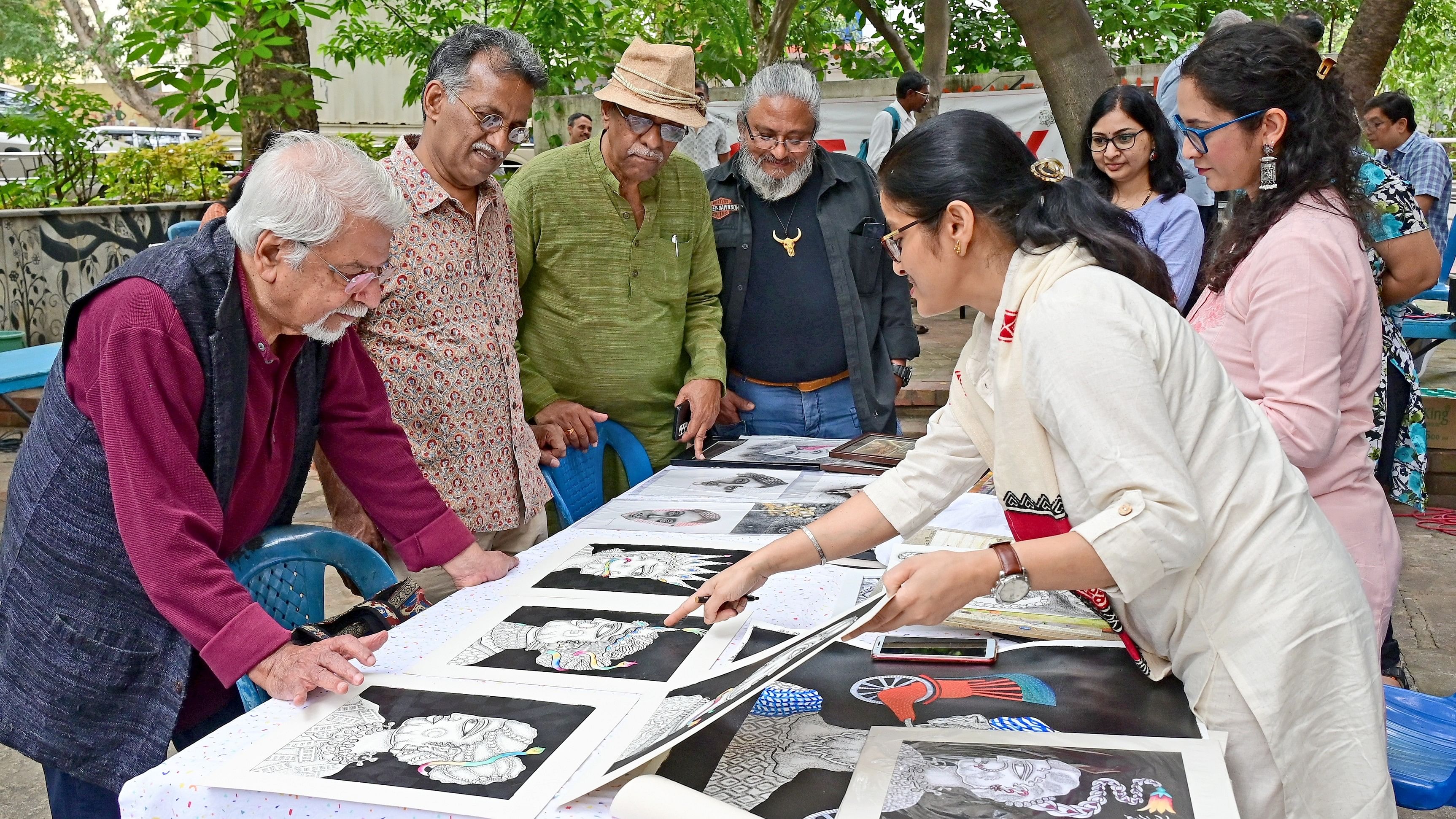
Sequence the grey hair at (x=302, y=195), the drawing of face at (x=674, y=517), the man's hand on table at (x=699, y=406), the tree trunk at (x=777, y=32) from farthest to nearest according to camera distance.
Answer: the tree trunk at (x=777, y=32), the man's hand on table at (x=699, y=406), the drawing of face at (x=674, y=517), the grey hair at (x=302, y=195)

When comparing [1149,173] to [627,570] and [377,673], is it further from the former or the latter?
[377,673]

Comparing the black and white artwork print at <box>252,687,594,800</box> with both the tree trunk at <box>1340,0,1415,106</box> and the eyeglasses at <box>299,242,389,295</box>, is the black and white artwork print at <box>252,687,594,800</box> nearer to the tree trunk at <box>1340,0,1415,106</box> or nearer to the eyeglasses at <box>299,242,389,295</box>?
the eyeglasses at <box>299,242,389,295</box>

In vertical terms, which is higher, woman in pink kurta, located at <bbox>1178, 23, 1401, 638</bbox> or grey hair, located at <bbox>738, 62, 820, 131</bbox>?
grey hair, located at <bbox>738, 62, 820, 131</bbox>

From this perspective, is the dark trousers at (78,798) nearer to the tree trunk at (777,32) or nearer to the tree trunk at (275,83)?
the tree trunk at (275,83)

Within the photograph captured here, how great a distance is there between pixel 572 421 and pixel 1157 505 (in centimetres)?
191

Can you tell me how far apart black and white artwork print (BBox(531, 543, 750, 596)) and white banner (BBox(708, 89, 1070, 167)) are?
6710mm

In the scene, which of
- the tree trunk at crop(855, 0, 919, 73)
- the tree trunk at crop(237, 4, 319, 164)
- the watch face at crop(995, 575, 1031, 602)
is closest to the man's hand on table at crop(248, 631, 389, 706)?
the watch face at crop(995, 575, 1031, 602)

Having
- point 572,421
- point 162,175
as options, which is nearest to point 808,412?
point 572,421

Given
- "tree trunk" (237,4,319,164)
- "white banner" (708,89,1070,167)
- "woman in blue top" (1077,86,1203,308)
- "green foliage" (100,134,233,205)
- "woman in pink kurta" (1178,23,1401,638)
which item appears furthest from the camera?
"white banner" (708,89,1070,167)

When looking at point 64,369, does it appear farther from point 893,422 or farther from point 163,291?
point 893,422

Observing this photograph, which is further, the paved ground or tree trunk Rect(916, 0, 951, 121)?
tree trunk Rect(916, 0, 951, 121)

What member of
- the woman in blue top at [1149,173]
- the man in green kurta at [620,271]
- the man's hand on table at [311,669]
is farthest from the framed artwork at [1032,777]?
the woman in blue top at [1149,173]

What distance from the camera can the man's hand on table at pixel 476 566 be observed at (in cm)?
203

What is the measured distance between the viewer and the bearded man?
3.29 metres
